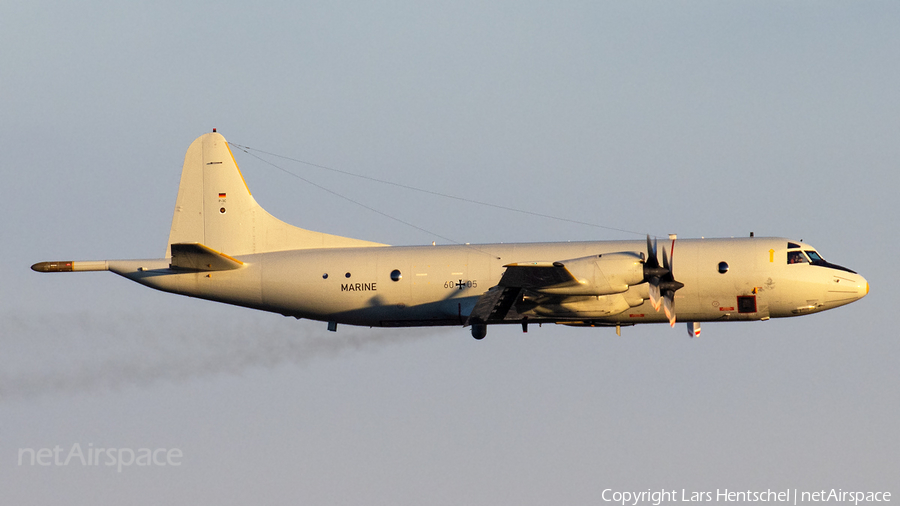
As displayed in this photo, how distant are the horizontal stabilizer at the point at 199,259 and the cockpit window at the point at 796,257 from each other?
14575 millimetres

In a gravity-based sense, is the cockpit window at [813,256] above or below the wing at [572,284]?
above

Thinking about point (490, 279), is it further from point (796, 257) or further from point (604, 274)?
point (796, 257)

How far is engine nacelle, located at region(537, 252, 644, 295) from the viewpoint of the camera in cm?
2691

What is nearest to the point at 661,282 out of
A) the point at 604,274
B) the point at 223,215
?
the point at 604,274

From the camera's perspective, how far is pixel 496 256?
96.5 ft

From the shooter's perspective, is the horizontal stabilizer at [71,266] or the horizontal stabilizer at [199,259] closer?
the horizontal stabilizer at [199,259]

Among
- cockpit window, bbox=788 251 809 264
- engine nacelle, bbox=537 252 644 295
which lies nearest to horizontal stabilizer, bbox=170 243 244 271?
engine nacelle, bbox=537 252 644 295

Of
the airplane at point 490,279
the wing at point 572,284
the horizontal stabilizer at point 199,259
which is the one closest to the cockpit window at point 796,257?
the airplane at point 490,279

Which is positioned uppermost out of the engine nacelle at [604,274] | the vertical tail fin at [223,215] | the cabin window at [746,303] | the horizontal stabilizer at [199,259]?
the vertical tail fin at [223,215]

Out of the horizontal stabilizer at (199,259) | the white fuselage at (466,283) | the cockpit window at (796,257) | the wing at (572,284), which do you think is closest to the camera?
the wing at (572,284)

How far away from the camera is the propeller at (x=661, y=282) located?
27203 mm

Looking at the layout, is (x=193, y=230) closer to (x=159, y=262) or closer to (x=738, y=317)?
(x=159, y=262)

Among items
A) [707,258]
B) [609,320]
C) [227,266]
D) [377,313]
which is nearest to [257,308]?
[227,266]

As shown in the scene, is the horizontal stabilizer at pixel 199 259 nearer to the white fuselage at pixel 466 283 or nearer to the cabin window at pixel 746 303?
the white fuselage at pixel 466 283
